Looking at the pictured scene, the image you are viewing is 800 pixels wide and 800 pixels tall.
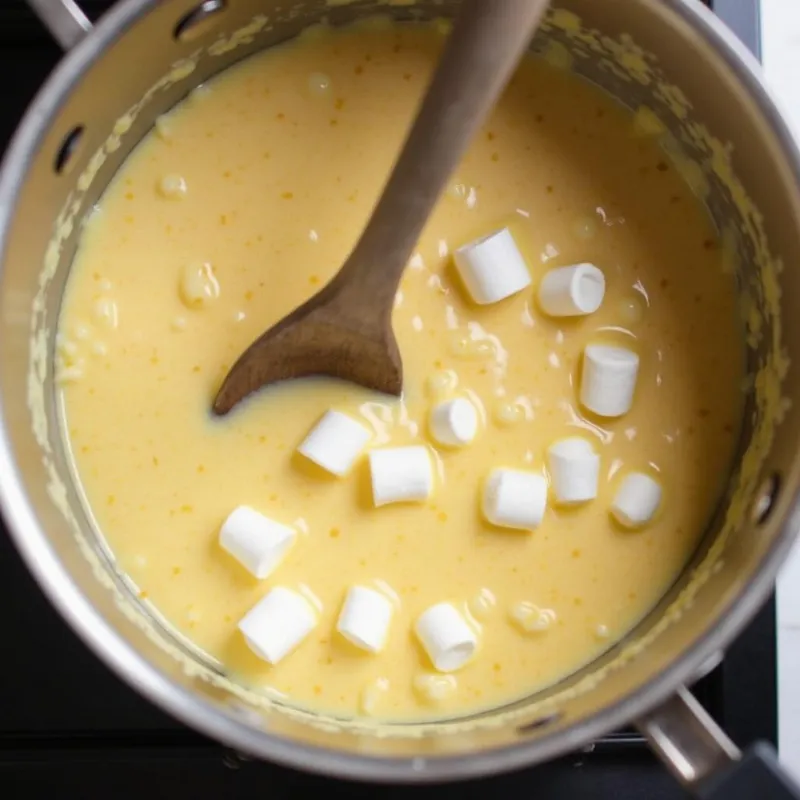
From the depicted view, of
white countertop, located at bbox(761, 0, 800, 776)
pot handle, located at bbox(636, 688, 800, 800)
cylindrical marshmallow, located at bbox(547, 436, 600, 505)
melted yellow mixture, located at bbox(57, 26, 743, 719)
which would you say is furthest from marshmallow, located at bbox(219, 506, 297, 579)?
white countertop, located at bbox(761, 0, 800, 776)

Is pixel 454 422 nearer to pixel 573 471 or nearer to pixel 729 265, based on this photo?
pixel 573 471

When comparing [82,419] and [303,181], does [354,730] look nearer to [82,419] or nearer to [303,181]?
[82,419]

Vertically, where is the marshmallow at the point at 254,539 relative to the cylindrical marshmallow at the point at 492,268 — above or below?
below

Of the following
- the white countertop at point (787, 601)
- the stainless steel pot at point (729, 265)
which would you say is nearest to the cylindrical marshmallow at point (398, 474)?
the stainless steel pot at point (729, 265)

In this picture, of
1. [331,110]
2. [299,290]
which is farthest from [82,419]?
[331,110]

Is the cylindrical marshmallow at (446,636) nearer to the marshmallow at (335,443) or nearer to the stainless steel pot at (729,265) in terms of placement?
the stainless steel pot at (729,265)

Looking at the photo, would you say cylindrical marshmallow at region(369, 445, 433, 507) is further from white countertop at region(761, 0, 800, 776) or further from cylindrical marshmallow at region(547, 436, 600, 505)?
white countertop at region(761, 0, 800, 776)

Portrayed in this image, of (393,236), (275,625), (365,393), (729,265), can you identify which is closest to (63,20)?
(393,236)
